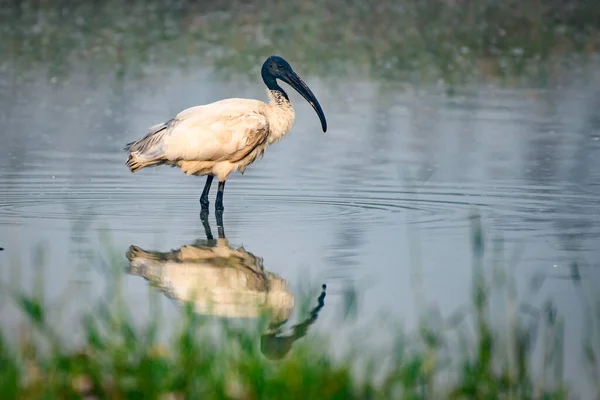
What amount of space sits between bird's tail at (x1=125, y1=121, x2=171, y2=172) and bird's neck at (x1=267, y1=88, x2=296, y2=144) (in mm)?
859

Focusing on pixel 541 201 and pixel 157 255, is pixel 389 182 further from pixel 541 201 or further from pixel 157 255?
pixel 157 255

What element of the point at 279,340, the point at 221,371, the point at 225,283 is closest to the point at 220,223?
the point at 225,283

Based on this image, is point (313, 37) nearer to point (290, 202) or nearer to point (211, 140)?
point (290, 202)

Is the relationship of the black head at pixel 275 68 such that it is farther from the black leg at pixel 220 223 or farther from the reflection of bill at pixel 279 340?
the reflection of bill at pixel 279 340

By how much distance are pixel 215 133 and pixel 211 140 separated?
2.5 inches

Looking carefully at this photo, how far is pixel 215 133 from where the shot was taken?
10070 mm

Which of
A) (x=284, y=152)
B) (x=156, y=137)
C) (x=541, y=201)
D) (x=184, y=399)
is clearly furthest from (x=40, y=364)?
(x=284, y=152)

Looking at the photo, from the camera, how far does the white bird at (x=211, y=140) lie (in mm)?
10047

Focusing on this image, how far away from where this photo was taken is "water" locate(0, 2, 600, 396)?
7.44 meters

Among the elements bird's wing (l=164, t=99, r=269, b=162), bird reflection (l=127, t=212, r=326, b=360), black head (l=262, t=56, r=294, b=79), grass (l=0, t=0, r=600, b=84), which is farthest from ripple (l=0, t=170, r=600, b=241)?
grass (l=0, t=0, r=600, b=84)

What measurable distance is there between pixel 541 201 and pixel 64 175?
4.21 m

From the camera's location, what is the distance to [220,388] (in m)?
4.43

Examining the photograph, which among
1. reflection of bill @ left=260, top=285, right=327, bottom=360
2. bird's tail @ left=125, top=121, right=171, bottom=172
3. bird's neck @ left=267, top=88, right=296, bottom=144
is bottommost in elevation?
reflection of bill @ left=260, top=285, right=327, bottom=360

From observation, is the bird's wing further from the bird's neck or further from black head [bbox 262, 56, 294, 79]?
black head [bbox 262, 56, 294, 79]
